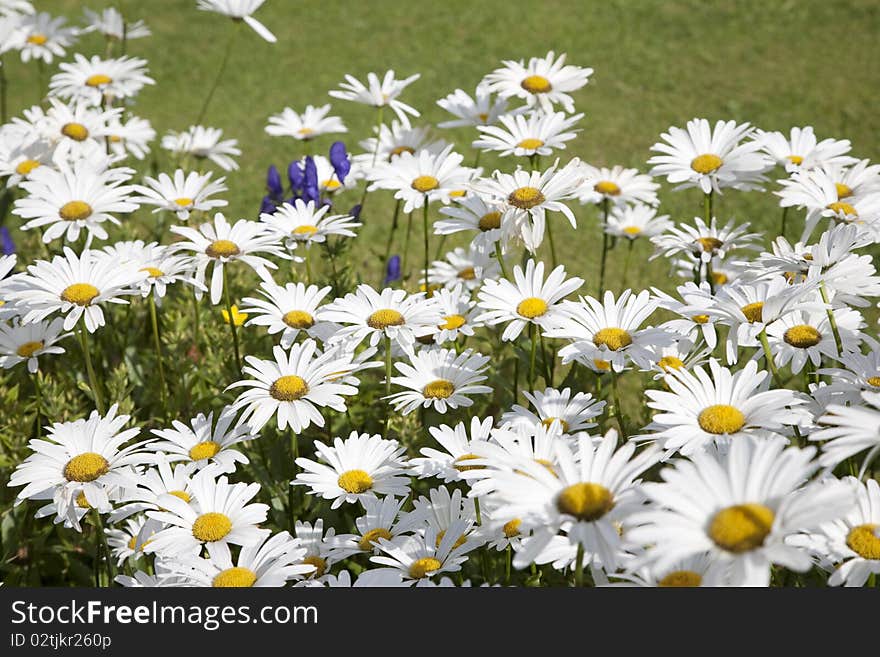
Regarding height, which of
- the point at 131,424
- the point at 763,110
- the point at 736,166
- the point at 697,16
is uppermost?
the point at 697,16

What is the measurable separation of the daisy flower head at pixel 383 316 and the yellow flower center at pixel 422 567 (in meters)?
0.64

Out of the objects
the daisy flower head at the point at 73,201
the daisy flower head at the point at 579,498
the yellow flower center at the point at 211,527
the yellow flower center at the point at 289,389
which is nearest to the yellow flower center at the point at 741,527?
the daisy flower head at the point at 579,498

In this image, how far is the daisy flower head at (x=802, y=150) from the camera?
3.05m

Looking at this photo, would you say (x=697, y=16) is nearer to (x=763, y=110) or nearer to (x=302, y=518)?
(x=763, y=110)

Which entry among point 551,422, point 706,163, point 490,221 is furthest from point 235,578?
point 706,163

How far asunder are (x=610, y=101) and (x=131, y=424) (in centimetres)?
523

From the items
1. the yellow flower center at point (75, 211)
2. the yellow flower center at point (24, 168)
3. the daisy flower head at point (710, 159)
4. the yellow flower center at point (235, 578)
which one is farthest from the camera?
the yellow flower center at point (24, 168)

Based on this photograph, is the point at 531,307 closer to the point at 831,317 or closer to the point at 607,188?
the point at 831,317

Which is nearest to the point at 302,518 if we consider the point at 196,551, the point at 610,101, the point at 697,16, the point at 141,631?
the point at 196,551

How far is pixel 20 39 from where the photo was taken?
4.53m

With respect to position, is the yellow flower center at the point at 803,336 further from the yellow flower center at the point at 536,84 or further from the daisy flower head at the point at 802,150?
the yellow flower center at the point at 536,84

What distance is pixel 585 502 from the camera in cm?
160

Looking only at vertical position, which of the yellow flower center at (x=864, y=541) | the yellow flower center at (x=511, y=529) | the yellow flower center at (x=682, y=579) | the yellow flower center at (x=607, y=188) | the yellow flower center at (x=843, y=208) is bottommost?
the yellow flower center at (x=682, y=579)

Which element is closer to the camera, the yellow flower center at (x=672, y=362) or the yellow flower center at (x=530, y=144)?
the yellow flower center at (x=672, y=362)
